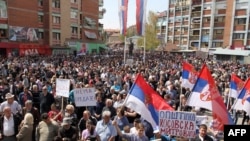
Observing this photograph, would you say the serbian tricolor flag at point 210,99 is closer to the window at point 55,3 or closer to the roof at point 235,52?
the roof at point 235,52

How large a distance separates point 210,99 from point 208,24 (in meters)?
59.7

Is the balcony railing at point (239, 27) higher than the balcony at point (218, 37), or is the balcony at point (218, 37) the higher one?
the balcony railing at point (239, 27)

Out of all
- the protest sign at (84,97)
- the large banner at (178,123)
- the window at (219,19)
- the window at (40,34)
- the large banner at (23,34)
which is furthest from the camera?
the window at (219,19)

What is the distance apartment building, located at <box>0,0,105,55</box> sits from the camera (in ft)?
125

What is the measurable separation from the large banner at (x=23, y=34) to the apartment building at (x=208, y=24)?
111ft

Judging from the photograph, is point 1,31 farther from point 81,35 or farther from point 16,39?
point 81,35

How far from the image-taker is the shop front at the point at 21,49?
36.4 meters

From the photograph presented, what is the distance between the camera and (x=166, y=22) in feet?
266

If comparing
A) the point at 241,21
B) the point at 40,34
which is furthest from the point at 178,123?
the point at 241,21

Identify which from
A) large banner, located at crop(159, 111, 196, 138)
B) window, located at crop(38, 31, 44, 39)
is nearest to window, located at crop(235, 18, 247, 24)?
window, located at crop(38, 31, 44, 39)

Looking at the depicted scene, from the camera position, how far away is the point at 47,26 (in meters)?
45.6

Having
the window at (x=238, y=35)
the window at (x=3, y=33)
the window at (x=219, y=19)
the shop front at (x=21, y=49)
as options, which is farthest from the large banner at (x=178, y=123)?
the window at (x=219, y=19)

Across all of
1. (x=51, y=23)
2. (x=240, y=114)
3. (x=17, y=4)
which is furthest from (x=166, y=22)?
(x=240, y=114)

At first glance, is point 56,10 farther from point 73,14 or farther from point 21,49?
point 21,49
